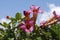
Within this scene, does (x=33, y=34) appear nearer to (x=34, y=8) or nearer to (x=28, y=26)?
(x=28, y=26)

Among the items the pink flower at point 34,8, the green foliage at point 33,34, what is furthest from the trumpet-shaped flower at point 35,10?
the green foliage at point 33,34

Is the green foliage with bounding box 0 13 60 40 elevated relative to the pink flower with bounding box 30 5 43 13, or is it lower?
lower

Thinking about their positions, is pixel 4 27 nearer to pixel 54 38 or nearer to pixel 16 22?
pixel 16 22

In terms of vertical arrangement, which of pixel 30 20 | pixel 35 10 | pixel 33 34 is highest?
pixel 35 10

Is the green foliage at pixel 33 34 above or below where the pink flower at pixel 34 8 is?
below

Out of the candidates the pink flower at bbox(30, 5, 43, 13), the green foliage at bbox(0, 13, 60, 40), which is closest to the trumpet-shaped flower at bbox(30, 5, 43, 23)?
the pink flower at bbox(30, 5, 43, 13)

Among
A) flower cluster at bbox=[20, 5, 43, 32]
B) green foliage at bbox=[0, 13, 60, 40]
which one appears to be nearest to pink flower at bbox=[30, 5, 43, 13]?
flower cluster at bbox=[20, 5, 43, 32]

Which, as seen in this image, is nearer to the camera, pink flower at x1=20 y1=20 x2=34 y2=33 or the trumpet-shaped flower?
pink flower at x1=20 y1=20 x2=34 y2=33

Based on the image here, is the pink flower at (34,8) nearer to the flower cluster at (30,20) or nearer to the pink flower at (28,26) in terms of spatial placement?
the flower cluster at (30,20)

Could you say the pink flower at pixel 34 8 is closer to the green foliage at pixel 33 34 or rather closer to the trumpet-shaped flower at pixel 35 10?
the trumpet-shaped flower at pixel 35 10

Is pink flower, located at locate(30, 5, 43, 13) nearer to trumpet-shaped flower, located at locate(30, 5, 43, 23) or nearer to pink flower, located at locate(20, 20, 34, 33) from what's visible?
trumpet-shaped flower, located at locate(30, 5, 43, 23)

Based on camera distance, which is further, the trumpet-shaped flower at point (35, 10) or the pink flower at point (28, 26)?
the trumpet-shaped flower at point (35, 10)

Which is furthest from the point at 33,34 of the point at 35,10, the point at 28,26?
the point at 35,10

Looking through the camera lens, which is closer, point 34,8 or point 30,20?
point 30,20
